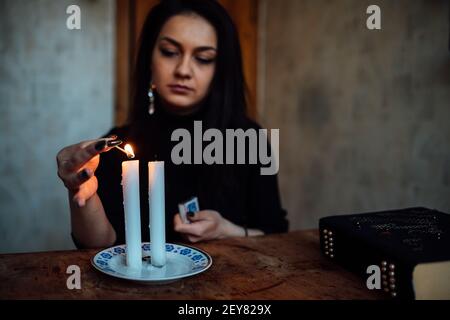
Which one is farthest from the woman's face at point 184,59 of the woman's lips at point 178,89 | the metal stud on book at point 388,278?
the metal stud on book at point 388,278

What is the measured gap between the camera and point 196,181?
134cm

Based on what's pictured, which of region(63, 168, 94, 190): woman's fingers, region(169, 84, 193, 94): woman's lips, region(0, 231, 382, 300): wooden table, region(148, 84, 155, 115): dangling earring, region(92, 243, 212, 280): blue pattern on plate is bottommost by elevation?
region(0, 231, 382, 300): wooden table

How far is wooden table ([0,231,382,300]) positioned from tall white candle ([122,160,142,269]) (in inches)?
1.6

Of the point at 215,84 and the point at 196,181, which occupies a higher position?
the point at 215,84

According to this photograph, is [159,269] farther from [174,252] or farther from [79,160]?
[79,160]

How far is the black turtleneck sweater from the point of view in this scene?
1294mm

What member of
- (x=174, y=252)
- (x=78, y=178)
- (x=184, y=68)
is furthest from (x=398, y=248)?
(x=184, y=68)

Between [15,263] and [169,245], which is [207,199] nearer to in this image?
[169,245]

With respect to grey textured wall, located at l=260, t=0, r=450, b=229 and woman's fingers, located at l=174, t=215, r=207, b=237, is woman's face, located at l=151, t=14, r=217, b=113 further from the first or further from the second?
grey textured wall, located at l=260, t=0, r=450, b=229

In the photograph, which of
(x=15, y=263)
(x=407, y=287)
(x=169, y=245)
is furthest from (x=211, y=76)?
(x=407, y=287)

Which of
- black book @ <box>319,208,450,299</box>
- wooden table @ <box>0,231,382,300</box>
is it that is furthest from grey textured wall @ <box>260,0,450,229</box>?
wooden table @ <box>0,231,382,300</box>

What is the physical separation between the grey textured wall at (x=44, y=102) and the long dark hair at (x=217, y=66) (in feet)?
2.06

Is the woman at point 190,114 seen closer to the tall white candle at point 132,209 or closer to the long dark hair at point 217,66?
the long dark hair at point 217,66

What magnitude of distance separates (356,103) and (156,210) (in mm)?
1186
